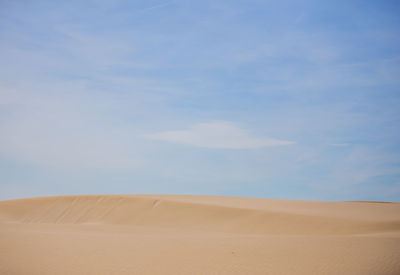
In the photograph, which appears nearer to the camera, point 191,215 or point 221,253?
point 221,253

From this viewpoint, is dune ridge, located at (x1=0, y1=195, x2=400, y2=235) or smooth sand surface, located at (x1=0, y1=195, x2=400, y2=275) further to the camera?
dune ridge, located at (x1=0, y1=195, x2=400, y2=235)

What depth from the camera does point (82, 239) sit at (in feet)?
29.1

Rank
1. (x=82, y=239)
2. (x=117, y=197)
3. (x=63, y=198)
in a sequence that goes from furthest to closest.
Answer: (x=63, y=198) < (x=117, y=197) < (x=82, y=239)

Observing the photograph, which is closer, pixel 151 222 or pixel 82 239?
pixel 82 239

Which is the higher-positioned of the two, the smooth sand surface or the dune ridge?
the smooth sand surface

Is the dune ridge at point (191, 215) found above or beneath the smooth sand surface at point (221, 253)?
beneath

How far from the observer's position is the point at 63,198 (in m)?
23.0

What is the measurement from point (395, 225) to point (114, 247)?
8340 millimetres

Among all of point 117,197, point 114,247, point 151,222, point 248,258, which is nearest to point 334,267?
point 248,258

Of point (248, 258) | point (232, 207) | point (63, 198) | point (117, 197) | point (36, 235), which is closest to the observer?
point (248, 258)

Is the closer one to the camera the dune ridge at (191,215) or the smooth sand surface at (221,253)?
the smooth sand surface at (221,253)

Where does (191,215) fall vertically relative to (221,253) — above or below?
below

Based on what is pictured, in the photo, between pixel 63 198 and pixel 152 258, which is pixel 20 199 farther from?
pixel 152 258

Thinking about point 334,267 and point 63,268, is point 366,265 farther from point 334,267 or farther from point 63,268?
point 63,268
